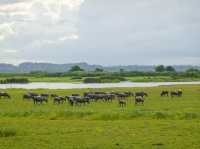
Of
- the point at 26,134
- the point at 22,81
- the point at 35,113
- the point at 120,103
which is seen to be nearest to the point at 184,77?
the point at 22,81

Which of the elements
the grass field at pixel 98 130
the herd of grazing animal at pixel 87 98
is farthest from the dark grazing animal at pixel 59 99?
the grass field at pixel 98 130

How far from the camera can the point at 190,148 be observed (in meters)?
18.8

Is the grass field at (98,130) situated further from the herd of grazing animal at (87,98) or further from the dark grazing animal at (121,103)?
the herd of grazing animal at (87,98)

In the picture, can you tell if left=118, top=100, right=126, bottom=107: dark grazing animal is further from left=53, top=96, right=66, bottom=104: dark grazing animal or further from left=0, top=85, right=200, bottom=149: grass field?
left=0, top=85, right=200, bottom=149: grass field

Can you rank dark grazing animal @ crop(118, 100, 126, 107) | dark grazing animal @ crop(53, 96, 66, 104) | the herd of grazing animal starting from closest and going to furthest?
dark grazing animal @ crop(118, 100, 126, 107)
the herd of grazing animal
dark grazing animal @ crop(53, 96, 66, 104)

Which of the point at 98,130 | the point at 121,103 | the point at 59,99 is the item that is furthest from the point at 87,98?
the point at 98,130

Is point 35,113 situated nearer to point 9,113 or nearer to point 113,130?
point 9,113

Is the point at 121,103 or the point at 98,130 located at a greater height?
the point at 121,103

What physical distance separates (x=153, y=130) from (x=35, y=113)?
11.3 m

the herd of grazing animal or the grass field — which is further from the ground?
the herd of grazing animal

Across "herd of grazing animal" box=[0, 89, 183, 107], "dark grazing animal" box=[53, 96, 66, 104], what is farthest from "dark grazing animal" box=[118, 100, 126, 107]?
"dark grazing animal" box=[53, 96, 66, 104]

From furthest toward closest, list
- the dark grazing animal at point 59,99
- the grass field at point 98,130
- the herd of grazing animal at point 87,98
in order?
the dark grazing animal at point 59,99, the herd of grazing animal at point 87,98, the grass field at point 98,130

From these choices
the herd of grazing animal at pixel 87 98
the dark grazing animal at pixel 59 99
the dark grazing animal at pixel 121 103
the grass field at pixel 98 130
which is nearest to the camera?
the grass field at pixel 98 130

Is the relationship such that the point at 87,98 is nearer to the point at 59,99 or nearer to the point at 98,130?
the point at 59,99
